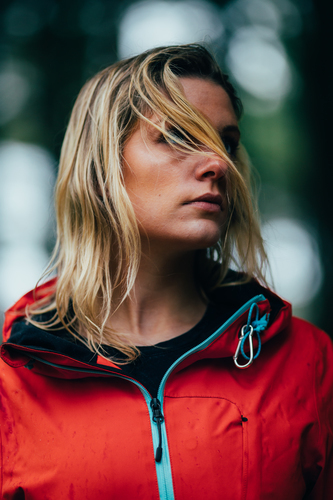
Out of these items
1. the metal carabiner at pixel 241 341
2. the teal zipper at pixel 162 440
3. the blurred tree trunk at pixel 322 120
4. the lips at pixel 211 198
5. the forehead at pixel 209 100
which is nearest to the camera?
the teal zipper at pixel 162 440

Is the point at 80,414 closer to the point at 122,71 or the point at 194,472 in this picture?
the point at 194,472

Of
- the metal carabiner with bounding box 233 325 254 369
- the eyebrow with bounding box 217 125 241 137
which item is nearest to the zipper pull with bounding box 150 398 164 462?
the metal carabiner with bounding box 233 325 254 369

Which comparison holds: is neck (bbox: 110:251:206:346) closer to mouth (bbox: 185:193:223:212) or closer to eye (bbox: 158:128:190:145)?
mouth (bbox: 185:193:223:212)

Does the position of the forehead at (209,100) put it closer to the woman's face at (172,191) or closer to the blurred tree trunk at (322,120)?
the woman's face at (172,191)

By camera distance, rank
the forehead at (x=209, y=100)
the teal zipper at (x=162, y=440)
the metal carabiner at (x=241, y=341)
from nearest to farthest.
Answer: the teal zipper at (x=162, y=440) → the metal carabiner at (x=241, y=341) → the forehead at (x=209, y=100)

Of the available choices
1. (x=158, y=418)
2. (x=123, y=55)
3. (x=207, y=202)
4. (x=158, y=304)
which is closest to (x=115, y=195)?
(x=207, y=202)

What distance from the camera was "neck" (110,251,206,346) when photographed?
1451 mm

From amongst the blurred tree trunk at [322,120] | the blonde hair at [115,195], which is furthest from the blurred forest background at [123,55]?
the blonde hair at [115,195]

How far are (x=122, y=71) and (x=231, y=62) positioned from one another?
2.46m

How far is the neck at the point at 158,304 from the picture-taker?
1451 millimetres

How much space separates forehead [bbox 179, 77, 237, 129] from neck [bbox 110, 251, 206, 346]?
520 mm

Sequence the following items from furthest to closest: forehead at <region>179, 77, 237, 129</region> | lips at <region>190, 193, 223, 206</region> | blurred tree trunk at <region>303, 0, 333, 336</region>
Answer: blurred tree trunk at <region>303, 0, 333, 336</region> → forehead at <region>179, 77, 237, 129</region> → lips at <region>190, 193, 223, 206</region>

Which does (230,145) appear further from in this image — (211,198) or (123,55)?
(123,55)

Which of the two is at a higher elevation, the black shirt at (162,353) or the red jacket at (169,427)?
the black shirt at (162,353)
